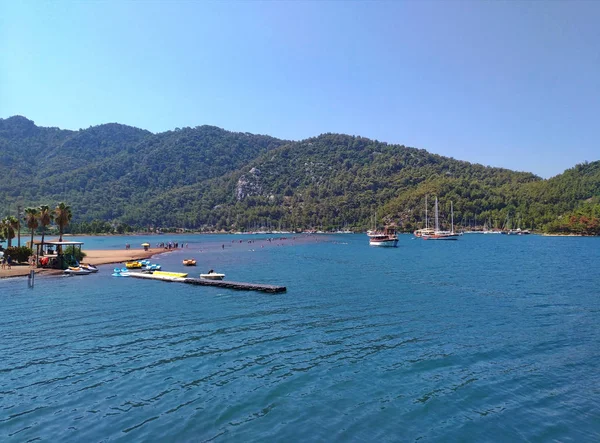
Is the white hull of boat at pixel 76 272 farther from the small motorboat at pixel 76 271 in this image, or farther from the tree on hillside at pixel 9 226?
the tree on hillside at pixel 9 226

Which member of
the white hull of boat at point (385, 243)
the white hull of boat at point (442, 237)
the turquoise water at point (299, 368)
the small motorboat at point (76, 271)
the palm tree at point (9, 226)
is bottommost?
the turquoise water at point (299, 368)

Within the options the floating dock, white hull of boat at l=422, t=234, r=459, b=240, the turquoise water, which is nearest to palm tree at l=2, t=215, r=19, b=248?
the floating dock

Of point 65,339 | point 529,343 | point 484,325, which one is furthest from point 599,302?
point 65,339

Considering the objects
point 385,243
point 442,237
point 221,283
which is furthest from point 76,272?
point 442,237

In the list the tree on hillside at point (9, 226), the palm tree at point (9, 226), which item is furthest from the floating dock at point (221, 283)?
the tree on hillside at point (9, 226)

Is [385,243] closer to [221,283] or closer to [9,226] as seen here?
[9,226]

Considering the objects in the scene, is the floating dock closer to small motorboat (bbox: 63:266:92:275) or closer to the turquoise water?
the turquoise water

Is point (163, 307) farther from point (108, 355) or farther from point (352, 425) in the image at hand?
point (352, 425)

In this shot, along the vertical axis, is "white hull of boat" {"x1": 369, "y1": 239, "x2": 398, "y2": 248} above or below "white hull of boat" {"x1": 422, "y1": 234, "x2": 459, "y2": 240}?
below
